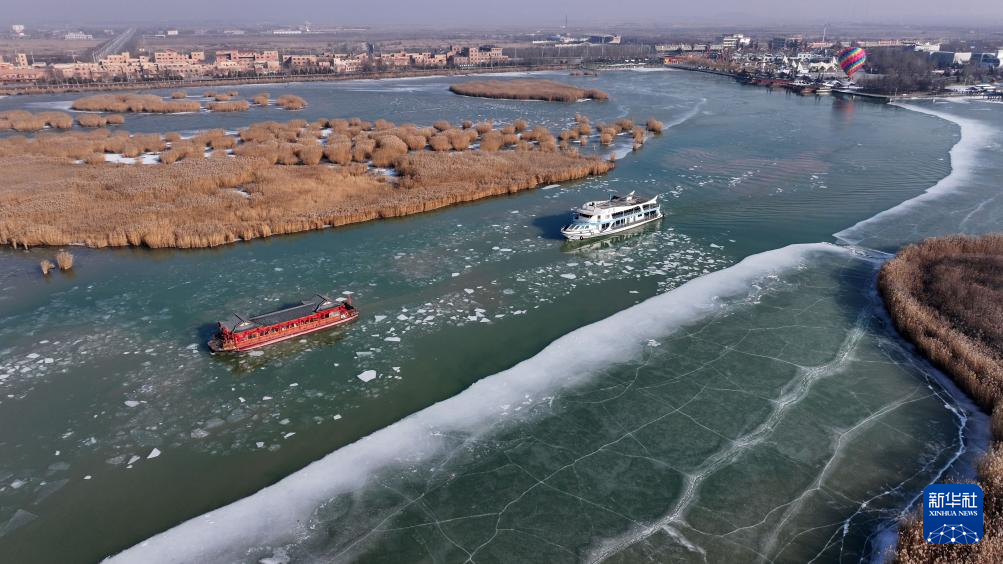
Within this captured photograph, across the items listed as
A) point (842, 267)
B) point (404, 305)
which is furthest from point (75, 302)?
point (842, 267)

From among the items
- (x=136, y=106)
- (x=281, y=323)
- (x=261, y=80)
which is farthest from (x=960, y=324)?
(x=261, y=80)

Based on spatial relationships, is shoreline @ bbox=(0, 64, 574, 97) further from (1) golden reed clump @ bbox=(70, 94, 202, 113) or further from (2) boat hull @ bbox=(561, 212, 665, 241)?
(2) boat hull @ bbox=(561, 212, 665, 241)

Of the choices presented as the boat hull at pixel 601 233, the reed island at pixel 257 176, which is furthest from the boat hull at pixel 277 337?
the boat hull at pixel 601 233

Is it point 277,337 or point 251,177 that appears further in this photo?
point 251,177

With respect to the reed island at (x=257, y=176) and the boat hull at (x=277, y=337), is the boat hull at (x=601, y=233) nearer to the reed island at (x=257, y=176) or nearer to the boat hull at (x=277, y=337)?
the reed island at (x=257, y=176)

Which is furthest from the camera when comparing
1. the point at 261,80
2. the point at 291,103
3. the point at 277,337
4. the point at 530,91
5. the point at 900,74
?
the point at 261,80

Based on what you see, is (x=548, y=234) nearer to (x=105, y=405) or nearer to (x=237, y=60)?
(x=105, y=405)

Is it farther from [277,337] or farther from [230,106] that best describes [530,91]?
[277,337]
